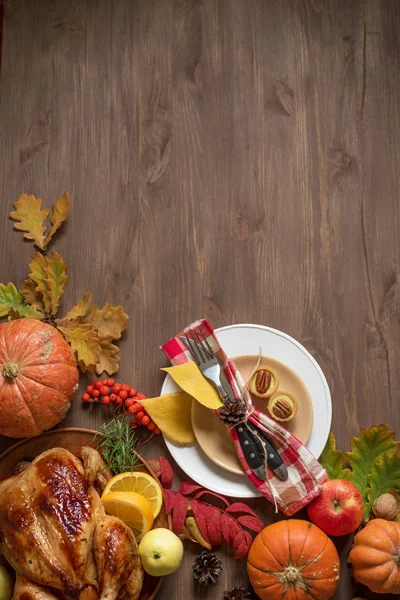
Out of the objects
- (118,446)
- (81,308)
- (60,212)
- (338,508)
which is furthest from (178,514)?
(60,212)

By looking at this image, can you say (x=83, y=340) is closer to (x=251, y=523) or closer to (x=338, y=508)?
(x=251, y=523)

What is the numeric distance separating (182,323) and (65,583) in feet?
2.73

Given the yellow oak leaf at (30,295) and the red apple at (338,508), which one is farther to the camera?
the yellow oak leaf at (30,295)

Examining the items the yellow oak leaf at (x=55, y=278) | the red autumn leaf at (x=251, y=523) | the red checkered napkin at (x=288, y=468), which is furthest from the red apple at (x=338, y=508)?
the yellow oak leaf at (x=55, y=278)

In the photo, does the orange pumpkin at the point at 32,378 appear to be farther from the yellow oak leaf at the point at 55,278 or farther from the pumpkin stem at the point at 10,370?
the yellow oak leaf at the point at 55,278

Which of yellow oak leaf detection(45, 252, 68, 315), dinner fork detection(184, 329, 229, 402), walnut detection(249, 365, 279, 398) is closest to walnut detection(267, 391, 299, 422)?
walnut detection(249, 365, 279, 398)

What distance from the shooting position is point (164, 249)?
2133mm

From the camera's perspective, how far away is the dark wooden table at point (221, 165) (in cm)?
211

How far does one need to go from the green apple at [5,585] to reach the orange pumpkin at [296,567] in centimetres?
70

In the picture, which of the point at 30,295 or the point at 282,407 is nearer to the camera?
the point at 282,407

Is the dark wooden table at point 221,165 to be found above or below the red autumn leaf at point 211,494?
above

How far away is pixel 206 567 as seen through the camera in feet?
6.41

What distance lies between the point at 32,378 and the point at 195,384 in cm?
48

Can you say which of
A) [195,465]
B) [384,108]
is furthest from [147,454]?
[384,108]
